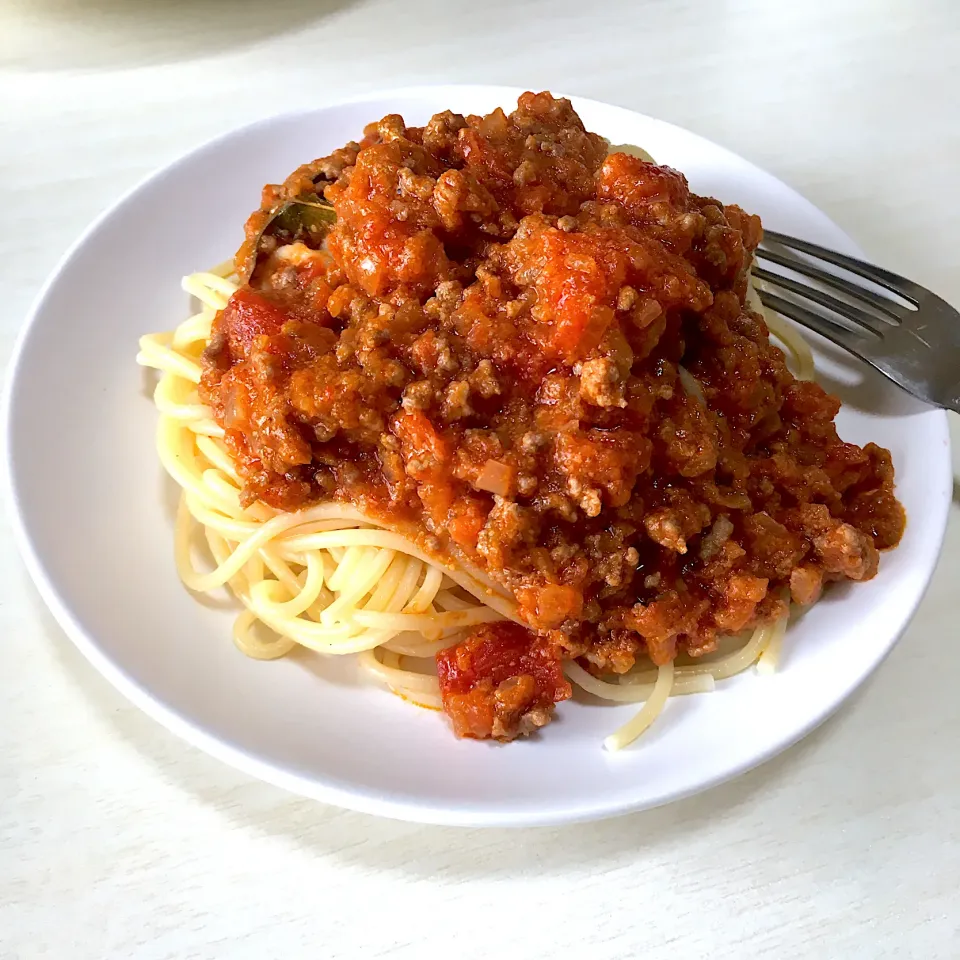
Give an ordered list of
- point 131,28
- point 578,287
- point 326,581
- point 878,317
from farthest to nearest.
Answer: point 131,28 → point 878,317 → point 326,581 → point 578,287

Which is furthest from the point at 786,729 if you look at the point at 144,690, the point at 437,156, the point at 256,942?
the point at 437,156

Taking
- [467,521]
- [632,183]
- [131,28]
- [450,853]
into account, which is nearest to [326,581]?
[467,521]

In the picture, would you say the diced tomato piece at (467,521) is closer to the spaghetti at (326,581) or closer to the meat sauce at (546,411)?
the meat sauce at (546,411)

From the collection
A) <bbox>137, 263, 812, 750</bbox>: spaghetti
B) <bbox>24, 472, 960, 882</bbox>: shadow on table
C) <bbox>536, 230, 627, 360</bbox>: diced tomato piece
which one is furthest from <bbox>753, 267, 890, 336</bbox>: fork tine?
<bbox>24, 472, 960, 882</bbox>: shadow on table

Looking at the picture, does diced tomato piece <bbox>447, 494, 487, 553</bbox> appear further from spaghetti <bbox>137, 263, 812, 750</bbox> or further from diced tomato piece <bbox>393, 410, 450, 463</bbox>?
spaghetti <bbox>137, 263, 812, 750</bbox>

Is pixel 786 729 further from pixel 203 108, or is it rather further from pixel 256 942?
pixel 203 108

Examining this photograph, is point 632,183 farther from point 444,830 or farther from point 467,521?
point 444,830
